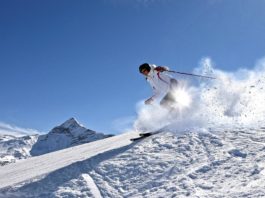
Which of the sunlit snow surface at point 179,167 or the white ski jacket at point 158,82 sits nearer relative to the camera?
the sunlit snow surface at point 179,167

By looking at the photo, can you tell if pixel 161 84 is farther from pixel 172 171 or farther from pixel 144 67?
pixel 172 171

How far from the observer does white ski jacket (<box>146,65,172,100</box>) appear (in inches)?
574

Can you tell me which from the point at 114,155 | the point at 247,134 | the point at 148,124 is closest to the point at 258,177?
the point at 247,134

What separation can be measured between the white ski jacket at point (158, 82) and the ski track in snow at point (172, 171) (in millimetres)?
3548

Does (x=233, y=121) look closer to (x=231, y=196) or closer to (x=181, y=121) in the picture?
(x=181, y=121)

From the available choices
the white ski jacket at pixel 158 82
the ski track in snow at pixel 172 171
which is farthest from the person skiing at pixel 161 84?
the ski track in snow at pixel 172 171

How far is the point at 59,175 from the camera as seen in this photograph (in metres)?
9.84

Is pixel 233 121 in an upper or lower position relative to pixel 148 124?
lower

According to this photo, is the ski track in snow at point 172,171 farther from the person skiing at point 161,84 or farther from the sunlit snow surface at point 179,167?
the person skiing at point 161,84

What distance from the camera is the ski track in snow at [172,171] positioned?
782cm

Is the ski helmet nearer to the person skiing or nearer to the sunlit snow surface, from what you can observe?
the person skiing

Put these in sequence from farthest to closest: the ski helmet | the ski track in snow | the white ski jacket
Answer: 1. the white ski jacket
2. the ski helmet
3. the ski track in snow

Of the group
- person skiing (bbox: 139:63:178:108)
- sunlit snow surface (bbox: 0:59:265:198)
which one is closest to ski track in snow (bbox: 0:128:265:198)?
sunlit snow surface (bbox: 0:59:265:198)

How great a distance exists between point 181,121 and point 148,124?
2669mm
